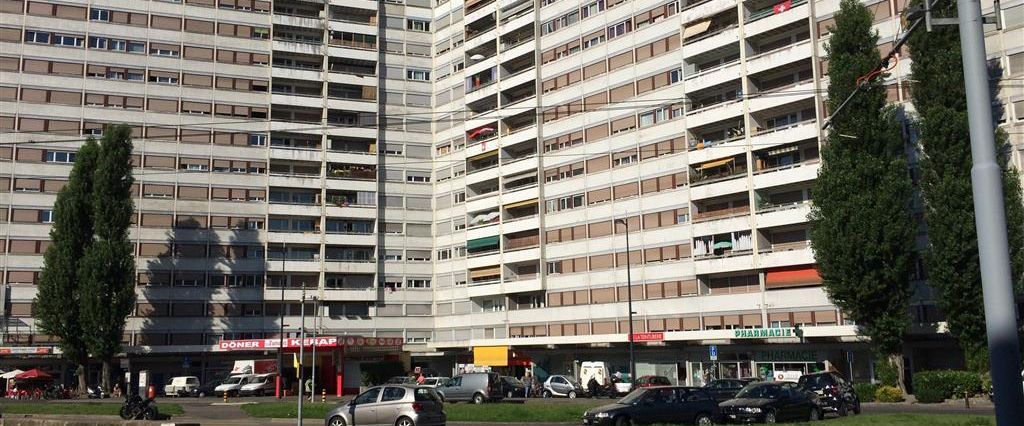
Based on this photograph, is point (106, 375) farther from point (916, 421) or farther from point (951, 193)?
point (916, 421)

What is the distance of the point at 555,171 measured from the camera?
225ft

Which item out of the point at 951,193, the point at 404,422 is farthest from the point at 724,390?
the point at 951,193

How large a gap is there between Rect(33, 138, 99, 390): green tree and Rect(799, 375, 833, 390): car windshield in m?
50.2

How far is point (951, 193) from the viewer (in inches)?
1639

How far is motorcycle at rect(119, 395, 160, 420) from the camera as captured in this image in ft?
113

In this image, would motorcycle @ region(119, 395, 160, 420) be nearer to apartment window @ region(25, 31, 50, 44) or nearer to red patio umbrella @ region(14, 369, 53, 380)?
red patio umbrella @ region(14, 369, 53, 380)

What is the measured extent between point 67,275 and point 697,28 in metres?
47.2

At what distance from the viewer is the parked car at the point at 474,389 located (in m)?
44.6

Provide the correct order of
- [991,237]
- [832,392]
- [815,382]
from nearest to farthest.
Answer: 1. [991,237]
2. [832,392]
3. [815,382]

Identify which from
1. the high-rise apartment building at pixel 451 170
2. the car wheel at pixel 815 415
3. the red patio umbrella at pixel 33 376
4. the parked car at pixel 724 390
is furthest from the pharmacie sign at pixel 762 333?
the red patio umbrella at pixel 33 376

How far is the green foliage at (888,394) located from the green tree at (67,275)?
51.4m

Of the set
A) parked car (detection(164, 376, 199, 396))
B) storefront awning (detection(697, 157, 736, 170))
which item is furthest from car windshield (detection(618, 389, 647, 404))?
parked car (detection(164, 376, 199, 396))

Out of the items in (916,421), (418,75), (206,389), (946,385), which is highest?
(418,75)

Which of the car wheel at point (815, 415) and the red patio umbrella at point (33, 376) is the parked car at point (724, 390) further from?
the red patio umbrella at point (33, 376)
